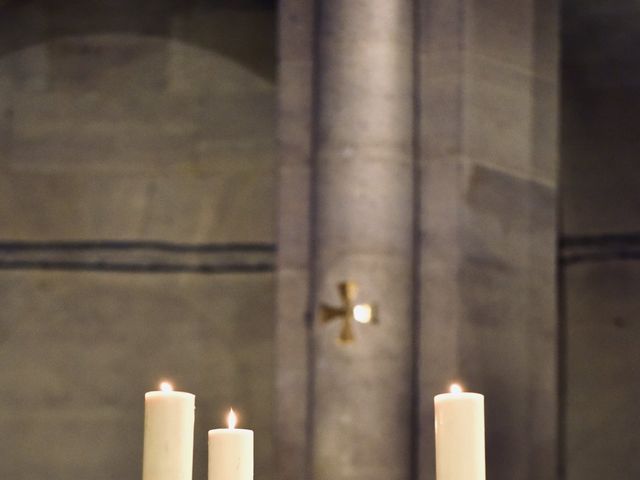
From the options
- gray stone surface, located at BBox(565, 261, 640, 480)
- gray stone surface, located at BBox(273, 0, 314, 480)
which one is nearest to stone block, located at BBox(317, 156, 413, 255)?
gray stone surface, located at BBox(273, 0, 314, 480)

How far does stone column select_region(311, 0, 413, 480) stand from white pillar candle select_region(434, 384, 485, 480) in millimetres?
5065

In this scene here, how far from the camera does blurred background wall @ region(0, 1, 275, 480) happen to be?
8.45m

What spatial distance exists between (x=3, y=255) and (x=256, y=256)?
1460 millimetres

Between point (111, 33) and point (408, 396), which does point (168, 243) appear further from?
point (408, 396)

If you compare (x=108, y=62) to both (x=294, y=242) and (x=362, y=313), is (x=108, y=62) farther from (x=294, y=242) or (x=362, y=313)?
(x=362, y=313)

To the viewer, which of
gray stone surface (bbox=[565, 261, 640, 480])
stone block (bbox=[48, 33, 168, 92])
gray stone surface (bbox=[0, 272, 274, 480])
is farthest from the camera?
stone block (bbox=[48, 33, 168, 92])

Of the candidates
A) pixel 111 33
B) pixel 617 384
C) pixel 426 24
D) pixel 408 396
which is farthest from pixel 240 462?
pixel 111 33

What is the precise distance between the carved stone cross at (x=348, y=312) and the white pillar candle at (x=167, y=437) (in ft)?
16.2

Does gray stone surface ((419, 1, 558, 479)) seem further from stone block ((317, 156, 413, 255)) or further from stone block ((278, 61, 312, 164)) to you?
stone block ((278, 61, 312, 164))

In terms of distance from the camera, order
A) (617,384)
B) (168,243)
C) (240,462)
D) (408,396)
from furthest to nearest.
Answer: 1. (168,243)
2. (617,384)
3. (408,396)
4. (240,462)

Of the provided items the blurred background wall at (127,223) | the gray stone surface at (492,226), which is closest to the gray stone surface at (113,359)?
the blurred background wall at (127,223)

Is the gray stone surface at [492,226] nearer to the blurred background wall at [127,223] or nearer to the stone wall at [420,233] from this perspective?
the stone wall at [420,233]

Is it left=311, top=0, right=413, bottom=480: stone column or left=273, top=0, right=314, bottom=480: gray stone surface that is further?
left=273, top=0, right=314, bottom=480: gray stone surface

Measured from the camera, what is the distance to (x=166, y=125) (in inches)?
345
